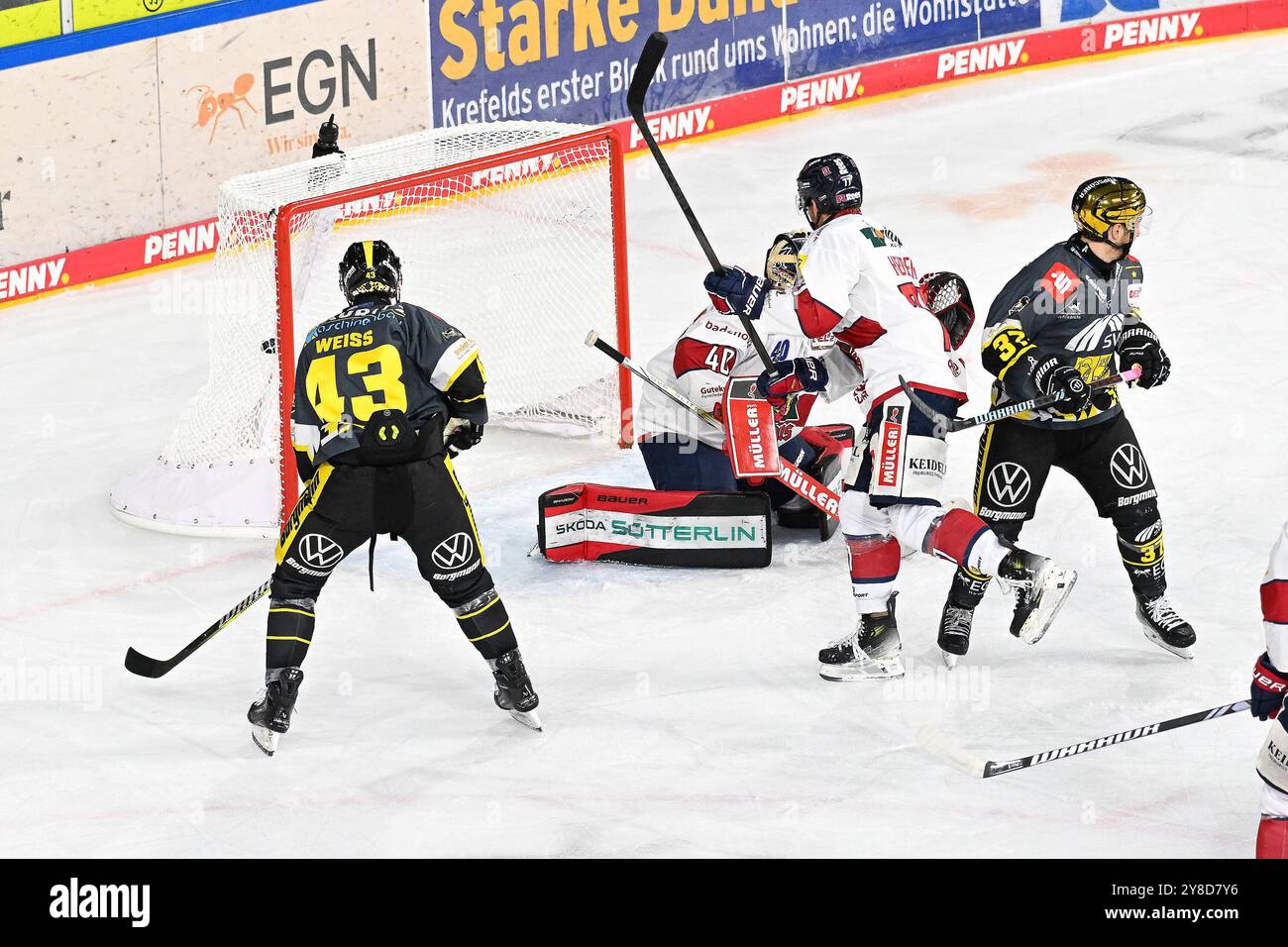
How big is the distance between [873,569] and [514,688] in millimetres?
1098

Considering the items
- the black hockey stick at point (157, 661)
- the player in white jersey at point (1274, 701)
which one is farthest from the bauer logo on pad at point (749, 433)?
the player in white jersey at point (1274, 701)

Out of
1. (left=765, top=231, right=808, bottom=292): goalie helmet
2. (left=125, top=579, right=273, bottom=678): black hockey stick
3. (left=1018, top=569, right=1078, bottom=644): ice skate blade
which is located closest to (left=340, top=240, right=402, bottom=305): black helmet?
(left=125, top=579, right=273, bottom=678): black hockey stick

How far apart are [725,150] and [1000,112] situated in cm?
167

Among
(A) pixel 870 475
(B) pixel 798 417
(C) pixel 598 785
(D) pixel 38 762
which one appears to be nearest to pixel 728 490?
A: (B) pixel 798 417

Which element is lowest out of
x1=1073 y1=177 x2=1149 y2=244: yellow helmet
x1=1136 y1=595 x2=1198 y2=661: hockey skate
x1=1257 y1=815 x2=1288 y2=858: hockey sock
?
x1=1257 y1=815 x2=1288 y2=858: hockey sock

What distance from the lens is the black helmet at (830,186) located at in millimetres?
5812

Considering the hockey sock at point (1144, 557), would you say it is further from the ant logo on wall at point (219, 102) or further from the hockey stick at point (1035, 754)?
the ant logo on wall at point (219, 102)

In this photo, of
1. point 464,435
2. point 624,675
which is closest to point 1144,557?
point 624,675

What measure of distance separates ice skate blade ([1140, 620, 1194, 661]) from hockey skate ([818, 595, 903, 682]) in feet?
2.50

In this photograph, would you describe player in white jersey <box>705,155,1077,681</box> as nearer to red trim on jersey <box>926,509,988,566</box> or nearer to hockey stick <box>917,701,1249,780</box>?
red trim on jersey <box>926,509,988,566</box>

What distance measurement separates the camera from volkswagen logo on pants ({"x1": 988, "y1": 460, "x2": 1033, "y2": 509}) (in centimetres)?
586

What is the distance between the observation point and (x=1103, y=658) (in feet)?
19.7

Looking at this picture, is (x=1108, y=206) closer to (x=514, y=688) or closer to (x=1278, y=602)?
(x=1278, y=602)
